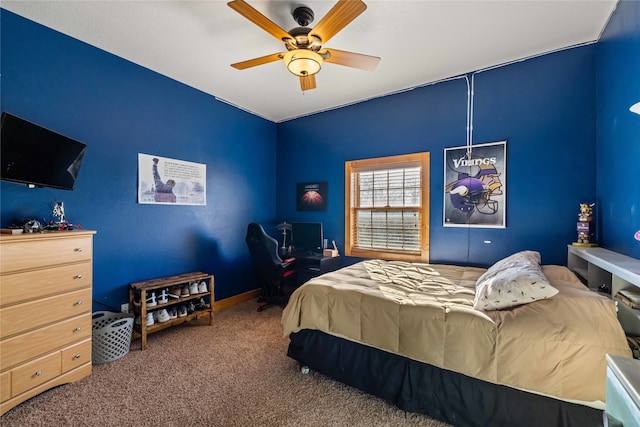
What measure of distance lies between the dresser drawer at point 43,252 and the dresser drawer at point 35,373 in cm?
65

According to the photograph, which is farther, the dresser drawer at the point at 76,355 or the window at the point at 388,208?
the window at the point at 388,208

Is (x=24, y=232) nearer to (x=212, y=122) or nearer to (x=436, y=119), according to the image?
(x=212, y=122)

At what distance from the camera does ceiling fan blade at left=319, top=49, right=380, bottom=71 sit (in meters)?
2.12

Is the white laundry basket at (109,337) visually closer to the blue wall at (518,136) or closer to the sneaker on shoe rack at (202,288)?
the sneaker on shoe rack at (202,288)

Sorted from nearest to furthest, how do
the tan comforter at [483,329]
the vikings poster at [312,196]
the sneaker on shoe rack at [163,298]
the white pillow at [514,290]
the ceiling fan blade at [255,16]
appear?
the tan comforter at [483,329] < the white pillow at [514,290] < the ceiling fan blade at [255,16] < the sneaker on shoe rack at [163,298] < the vikings poster at [312,196]

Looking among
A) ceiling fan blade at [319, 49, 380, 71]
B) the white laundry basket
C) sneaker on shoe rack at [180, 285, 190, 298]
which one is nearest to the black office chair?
sneaker on shoe rack at [180, 285, 190, 298]

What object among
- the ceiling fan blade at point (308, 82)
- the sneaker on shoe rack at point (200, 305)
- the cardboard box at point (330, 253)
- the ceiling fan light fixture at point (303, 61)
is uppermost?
the ceiling fan blade at point (308, 82)

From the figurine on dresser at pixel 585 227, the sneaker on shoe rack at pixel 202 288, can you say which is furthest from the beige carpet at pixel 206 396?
the figurine on dresser at pixel 585 227

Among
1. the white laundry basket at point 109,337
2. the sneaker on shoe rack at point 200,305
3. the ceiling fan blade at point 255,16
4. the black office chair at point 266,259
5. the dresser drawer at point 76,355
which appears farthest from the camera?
the black office chair at point 266,259

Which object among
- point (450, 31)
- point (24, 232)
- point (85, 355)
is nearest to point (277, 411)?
point (85, 355)

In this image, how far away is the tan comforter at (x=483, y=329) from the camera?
129 centimetres

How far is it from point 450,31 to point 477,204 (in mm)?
1743

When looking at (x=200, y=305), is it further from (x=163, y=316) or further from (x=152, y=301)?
(x=152, y=301)

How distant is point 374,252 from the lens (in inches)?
143
